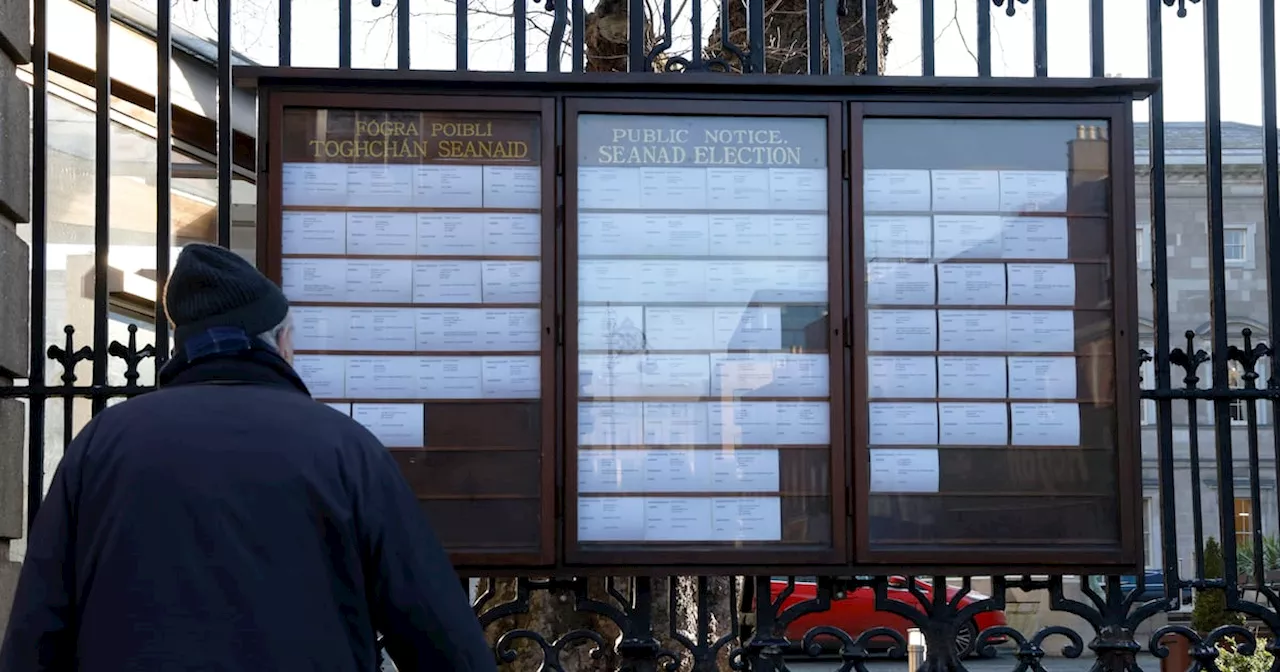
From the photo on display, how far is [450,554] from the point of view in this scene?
5020 millimetres

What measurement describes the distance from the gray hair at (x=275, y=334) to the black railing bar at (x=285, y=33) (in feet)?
7.08

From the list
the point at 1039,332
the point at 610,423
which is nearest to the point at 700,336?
the point at 610,423

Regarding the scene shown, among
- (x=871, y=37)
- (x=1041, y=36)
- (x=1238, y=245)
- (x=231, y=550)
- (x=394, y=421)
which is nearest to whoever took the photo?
(x=231, y=550)

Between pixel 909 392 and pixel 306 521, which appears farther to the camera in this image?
pixel 909 392

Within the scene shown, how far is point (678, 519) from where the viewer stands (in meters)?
5.11

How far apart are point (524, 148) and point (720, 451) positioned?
49.4 inches

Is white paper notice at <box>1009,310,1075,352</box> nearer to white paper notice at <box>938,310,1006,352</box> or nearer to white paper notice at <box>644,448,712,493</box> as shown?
white paper notice at <box>938,310,1006,352</box>

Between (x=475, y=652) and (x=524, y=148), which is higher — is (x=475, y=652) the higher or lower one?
the lower one

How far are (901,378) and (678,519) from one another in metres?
0.91

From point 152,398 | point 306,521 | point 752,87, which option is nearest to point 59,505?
point 152,398

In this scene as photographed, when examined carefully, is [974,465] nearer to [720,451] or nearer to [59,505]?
[720,451]

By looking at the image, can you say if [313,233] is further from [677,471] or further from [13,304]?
[677,471]

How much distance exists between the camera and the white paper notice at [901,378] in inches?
205

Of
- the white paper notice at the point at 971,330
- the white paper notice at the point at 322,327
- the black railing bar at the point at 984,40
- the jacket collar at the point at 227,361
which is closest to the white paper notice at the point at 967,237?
the white paper notice at the point at 971,330
